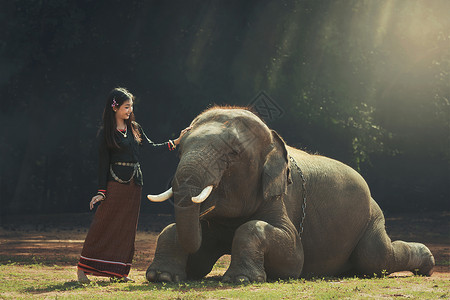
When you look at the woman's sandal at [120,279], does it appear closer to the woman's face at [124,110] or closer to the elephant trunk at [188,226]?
the elephant trunk at [188,226]

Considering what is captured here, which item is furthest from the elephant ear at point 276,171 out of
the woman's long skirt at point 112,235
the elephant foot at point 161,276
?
the woman's long skirt at point 112,235

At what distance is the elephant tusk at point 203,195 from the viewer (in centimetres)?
703

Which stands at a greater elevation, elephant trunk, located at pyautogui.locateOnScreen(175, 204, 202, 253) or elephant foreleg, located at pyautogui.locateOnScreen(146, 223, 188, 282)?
elephant trunk, located at pyautogui.locateOnScreen(175, 204, 202, 253)

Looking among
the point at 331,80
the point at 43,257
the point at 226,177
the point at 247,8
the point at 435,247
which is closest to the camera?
the point at 226,177

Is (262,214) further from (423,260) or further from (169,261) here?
(423,260)

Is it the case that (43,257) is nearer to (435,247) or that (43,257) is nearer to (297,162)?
(297,162)

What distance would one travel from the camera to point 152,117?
25.4 metres

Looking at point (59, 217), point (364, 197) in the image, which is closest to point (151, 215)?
point (59, 217)

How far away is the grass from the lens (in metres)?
6.64

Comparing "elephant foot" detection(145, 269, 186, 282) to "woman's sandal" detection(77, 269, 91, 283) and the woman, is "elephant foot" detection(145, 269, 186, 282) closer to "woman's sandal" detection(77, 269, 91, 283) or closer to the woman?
the woman

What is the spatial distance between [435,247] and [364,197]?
757cm

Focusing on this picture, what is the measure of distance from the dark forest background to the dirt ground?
7.89 feet

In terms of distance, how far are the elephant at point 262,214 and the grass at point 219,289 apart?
332 millimetres

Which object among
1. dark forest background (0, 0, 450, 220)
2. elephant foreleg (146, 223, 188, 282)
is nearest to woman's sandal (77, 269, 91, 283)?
elephant foreleg (146, 223, 188, 282)
